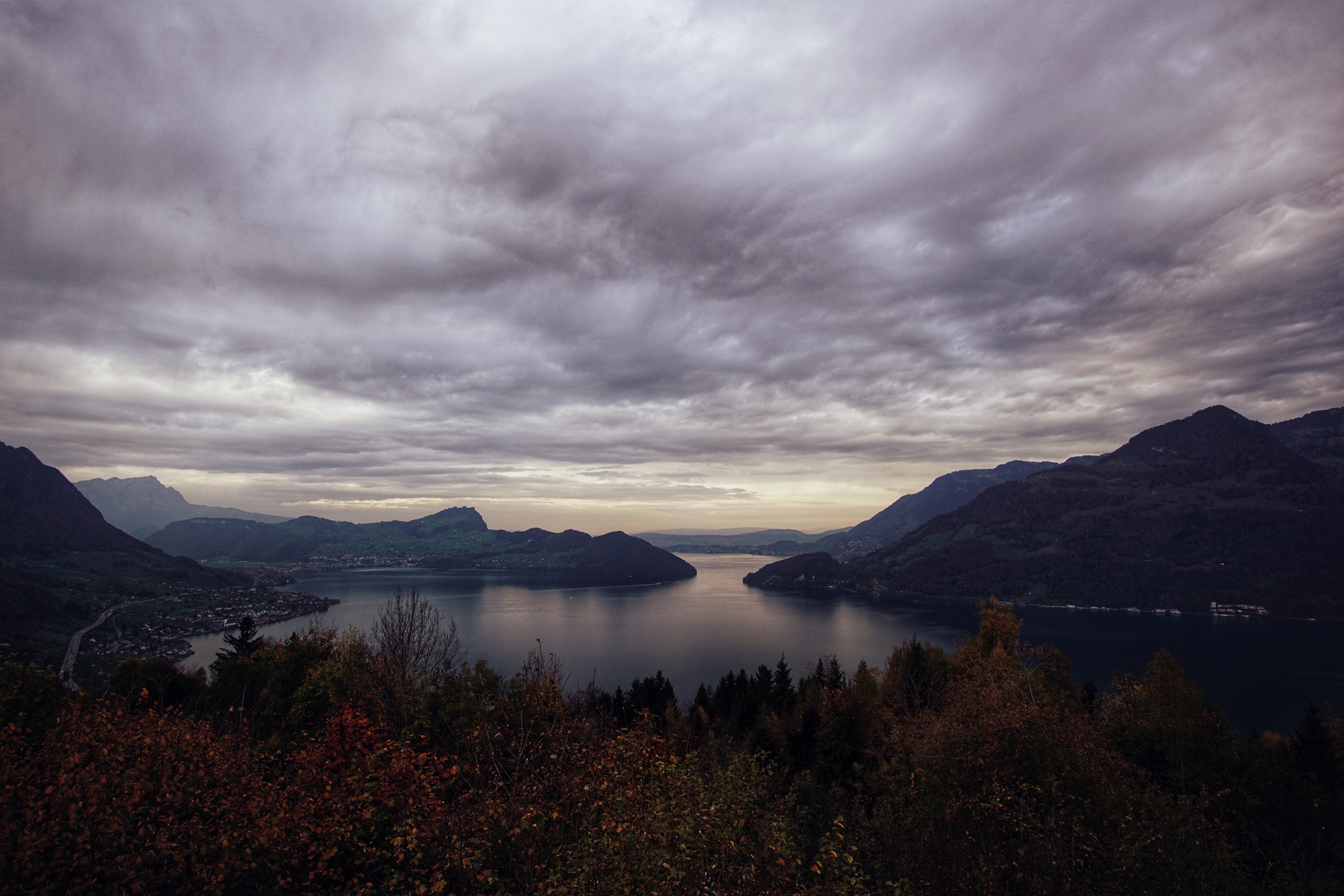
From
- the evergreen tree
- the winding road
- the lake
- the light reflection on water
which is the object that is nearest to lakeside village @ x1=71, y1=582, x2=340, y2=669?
the winding road

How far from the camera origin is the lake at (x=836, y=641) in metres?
98.4

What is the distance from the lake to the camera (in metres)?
98.4

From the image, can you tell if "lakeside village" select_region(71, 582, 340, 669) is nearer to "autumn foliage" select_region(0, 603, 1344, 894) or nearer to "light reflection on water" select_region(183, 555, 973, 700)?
"light reflection on water" select_region(183, 555, 973, 700)

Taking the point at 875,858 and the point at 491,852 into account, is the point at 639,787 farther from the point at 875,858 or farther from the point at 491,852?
the point at 875,858

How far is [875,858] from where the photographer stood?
14.5 m

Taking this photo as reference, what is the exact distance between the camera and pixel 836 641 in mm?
137750

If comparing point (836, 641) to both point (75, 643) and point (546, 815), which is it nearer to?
point (546, 815)

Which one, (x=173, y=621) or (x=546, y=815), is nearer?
(x=546, y=815)

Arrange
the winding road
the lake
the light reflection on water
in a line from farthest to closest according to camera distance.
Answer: the light reflection on water
the lake
the winding road

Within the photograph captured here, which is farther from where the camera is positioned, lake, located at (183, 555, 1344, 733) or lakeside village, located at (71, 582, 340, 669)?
lakeside village, located at (71, 582, 340, 669)

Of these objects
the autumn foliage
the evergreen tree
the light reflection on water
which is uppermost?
the autumn foliage

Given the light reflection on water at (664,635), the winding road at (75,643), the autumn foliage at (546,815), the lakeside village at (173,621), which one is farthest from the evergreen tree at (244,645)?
the lakeside village at (173,621)

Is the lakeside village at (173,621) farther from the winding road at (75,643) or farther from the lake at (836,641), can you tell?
the lake at (836,641)

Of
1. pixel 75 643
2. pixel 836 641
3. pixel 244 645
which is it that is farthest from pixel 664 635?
pixel 75 643
